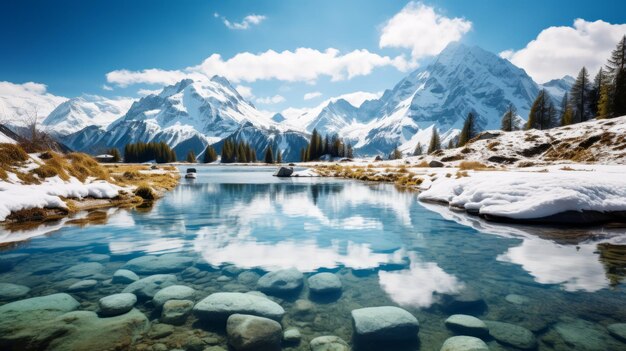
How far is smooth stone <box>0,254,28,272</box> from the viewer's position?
7.51 m

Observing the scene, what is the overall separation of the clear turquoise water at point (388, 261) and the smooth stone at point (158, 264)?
0.33 meters

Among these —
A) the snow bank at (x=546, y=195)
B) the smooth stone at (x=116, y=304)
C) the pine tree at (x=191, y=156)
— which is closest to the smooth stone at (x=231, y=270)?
the smooth stone at (x=116, y=304)

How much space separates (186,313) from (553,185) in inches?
577

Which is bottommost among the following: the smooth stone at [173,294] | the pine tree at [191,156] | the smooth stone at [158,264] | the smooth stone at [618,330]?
the smooth stone at [158,264]

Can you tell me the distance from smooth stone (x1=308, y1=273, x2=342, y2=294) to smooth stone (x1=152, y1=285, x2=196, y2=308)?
246cm

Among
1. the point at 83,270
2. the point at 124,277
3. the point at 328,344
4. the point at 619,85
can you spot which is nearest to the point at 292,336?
the point at 328,344

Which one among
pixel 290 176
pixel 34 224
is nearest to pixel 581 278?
pixel 34 224

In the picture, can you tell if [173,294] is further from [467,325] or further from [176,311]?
[467,325]

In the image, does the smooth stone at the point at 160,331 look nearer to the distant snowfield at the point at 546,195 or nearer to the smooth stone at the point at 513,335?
the smooth stone at the point at 513,335

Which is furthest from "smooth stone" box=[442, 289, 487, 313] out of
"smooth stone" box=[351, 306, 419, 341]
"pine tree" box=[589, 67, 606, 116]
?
"pine tree" box=[589, 67, 606, 116]

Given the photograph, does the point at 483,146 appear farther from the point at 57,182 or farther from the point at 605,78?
the point at 57,182

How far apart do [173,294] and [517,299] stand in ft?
21.9

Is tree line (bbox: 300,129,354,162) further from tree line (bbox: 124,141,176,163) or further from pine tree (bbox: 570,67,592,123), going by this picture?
pine tree (bbox: 570,67,592,123)

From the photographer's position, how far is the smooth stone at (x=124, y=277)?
6.78 meters
